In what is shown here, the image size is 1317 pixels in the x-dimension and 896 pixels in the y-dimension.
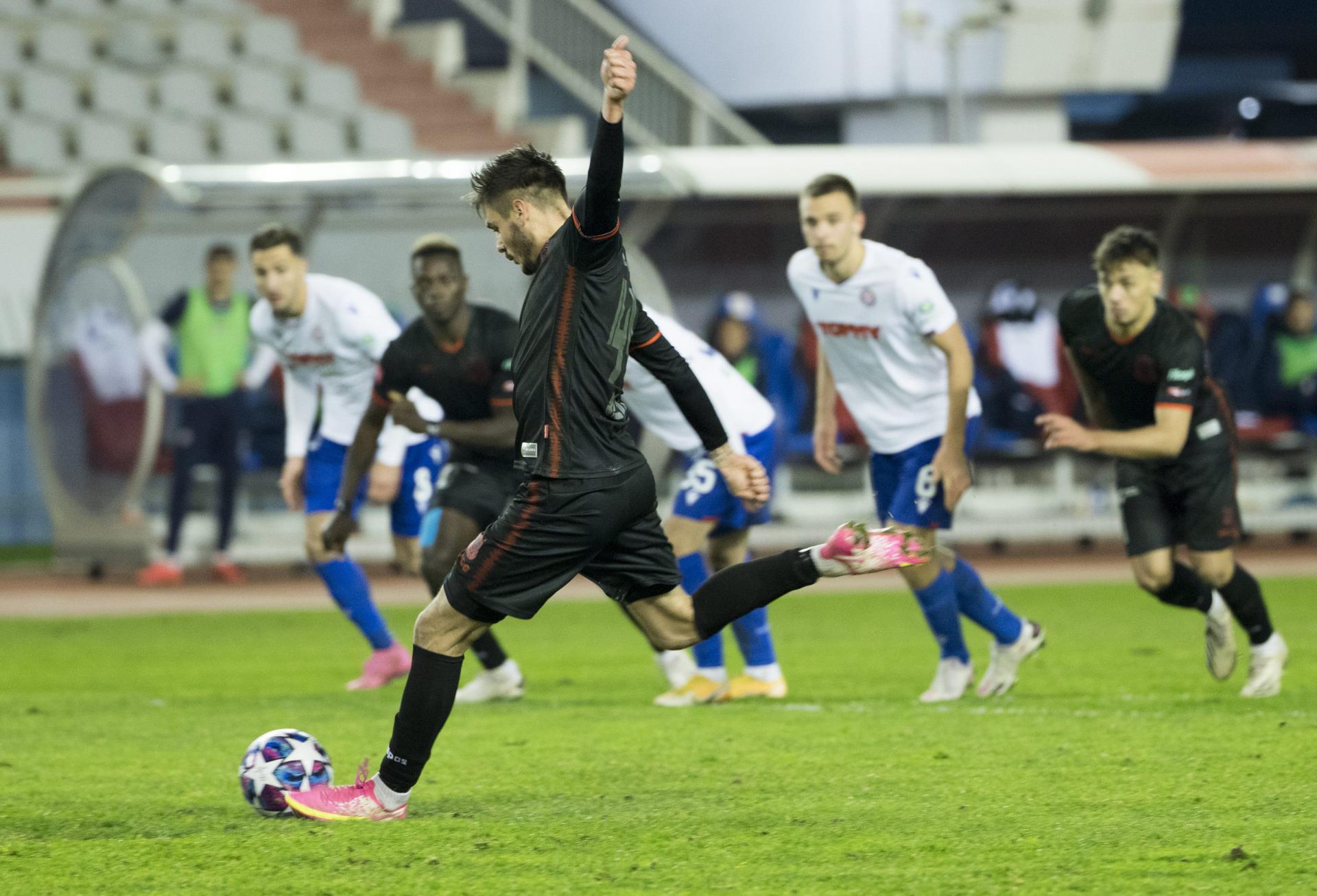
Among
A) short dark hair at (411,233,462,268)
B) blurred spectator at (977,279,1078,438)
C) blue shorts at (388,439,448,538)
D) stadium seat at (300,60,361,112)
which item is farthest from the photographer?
stadium seat at (300,60,361,112)

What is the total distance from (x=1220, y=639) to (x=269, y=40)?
15768 millimetres

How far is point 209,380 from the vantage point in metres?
14.1

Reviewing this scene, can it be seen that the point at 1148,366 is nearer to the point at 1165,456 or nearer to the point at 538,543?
the point at 1165,456

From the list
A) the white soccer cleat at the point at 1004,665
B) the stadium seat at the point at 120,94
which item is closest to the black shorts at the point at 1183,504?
the white soccer cleat at the point at 1004,665

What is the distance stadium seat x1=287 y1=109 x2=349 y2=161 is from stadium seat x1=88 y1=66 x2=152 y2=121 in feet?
5.08

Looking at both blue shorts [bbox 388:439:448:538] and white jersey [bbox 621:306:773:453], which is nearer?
white jersey [bbox 621:306:773:453]

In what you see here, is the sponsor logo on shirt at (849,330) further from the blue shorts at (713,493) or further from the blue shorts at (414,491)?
the blue shorts at (414,491)

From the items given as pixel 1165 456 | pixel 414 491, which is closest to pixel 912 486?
pixel 1165 456

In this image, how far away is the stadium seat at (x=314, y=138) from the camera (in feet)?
63.5

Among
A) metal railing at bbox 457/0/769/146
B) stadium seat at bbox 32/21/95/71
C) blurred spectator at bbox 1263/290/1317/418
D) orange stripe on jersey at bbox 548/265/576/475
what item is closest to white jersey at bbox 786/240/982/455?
orange stripe on jersey at bbox 548/265/576/475

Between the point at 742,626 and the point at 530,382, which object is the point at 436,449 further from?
the point at 530,382

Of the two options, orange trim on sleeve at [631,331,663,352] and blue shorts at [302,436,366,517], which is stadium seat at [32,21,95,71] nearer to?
blue shorts at [302,436,366,517]

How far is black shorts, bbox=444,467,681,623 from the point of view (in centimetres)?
474

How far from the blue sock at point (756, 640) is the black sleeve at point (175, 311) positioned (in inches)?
312
